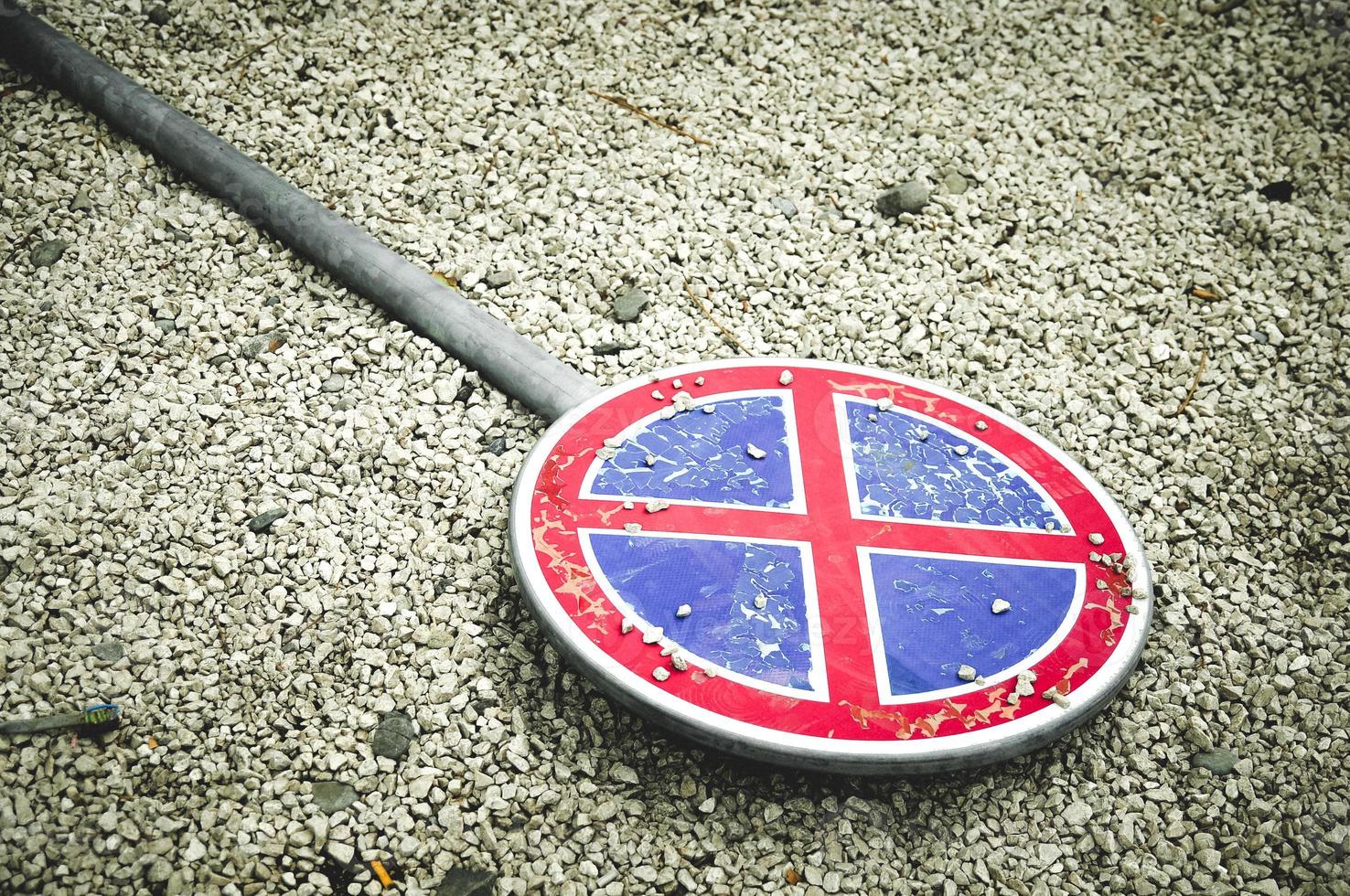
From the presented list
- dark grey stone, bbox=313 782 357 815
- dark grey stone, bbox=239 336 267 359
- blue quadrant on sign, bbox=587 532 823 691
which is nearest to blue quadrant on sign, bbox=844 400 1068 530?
blue quadrant on sign, bbox=587 532 823 691

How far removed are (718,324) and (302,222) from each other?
4.56 feet

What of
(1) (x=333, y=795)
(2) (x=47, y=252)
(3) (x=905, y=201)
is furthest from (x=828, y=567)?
(2) (x=47, y=252)

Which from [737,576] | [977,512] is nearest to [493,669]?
[737,576]

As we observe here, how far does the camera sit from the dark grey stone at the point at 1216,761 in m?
2.46

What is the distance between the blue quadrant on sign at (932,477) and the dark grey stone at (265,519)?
4.97ft

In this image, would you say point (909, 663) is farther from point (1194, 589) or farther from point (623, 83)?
point (623, 83)

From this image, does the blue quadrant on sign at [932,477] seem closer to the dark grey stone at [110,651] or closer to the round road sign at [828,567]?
the round road sign at [828,567]

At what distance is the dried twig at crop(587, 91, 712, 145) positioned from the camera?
4035 mm

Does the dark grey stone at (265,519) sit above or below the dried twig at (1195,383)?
below

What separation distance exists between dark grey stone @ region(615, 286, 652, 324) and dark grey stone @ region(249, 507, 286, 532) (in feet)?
4.02

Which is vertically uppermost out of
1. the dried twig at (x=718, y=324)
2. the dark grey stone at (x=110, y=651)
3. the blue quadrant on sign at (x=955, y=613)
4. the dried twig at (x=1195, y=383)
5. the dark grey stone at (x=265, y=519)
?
the blue quadrant on sign at (x=955, y=613)

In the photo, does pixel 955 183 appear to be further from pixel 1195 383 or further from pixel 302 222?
pixel 302 222

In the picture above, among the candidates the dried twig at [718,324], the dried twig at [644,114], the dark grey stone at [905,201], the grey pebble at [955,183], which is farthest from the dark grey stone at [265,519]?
the grey pebble at [955,183]

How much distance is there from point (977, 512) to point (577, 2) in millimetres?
2967
